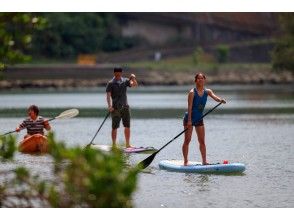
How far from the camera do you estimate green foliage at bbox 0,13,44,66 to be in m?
10.0

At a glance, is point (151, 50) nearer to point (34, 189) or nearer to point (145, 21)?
point (145, 21)

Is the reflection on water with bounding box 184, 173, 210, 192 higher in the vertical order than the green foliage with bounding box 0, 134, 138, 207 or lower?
lower

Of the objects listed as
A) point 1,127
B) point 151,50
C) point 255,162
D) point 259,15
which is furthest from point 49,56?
point 255,162

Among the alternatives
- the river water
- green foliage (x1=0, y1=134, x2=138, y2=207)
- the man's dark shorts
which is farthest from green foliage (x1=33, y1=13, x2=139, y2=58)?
green foliage (x1=0, y1=134, x2=138, y2=207)

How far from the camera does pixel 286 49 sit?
2549 inches

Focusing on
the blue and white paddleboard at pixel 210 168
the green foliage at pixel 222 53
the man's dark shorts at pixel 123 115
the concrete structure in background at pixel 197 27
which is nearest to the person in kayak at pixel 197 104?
the blue and white paddleboard at pixel 210 168

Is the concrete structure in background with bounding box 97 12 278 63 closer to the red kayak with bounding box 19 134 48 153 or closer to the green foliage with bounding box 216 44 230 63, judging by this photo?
the green foliage with bounding box 216 44 230 63

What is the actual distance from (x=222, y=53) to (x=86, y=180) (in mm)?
75036

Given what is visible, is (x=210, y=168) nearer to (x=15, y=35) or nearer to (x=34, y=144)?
(x=34, y=144)

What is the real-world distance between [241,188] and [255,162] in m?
4.00

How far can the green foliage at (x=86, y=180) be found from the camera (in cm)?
960

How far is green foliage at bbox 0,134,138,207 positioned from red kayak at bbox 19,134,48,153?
1046 centimetres

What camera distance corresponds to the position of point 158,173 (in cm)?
1792

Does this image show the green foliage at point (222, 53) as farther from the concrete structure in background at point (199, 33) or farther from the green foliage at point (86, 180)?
the green foliage at point (86, 180)
